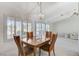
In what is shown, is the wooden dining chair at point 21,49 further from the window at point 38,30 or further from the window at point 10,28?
the window at point 38,30

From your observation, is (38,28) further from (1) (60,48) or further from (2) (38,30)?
(1) (60,48)

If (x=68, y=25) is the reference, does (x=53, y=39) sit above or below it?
below

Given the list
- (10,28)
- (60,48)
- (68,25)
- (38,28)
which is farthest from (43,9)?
(60,48)

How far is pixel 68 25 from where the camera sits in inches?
61.7

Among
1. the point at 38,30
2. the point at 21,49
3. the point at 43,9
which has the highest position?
the point at 43,9

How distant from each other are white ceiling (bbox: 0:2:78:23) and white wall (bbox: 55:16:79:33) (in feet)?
0.28

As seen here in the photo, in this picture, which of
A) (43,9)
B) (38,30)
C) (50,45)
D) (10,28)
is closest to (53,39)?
(50,45)

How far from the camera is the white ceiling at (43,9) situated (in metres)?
1.47

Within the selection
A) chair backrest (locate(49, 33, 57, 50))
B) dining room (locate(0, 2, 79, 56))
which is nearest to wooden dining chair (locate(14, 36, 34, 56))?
dining room (locate(0, 2, 79, 56))

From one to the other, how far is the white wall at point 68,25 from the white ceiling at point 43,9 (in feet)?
0.28

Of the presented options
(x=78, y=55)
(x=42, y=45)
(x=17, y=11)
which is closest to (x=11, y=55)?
(x=42, y=45)

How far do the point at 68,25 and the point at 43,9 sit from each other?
564 mm

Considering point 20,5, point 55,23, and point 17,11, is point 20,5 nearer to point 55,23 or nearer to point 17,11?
point 17,11

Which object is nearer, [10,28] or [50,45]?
[10,28]
